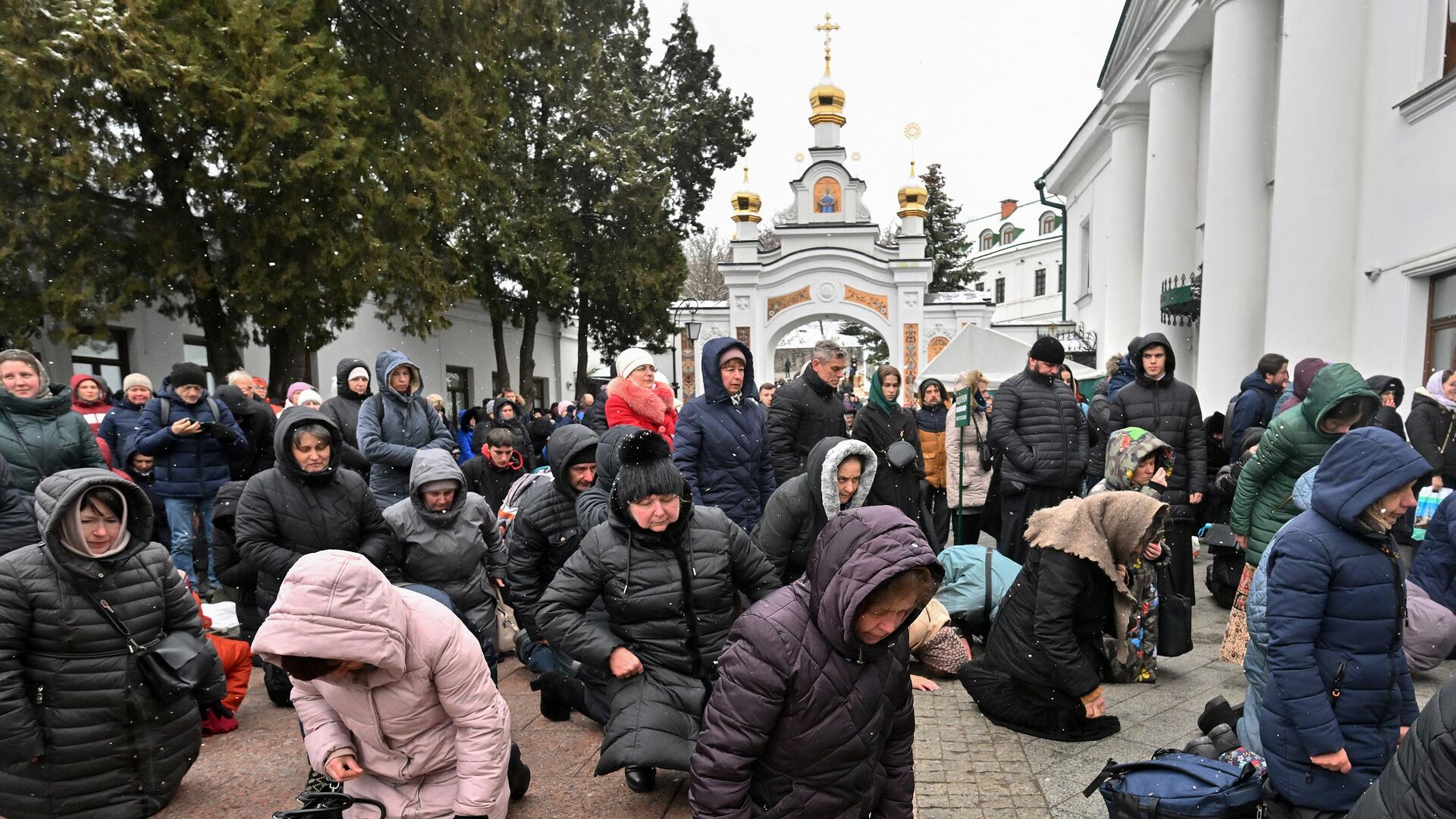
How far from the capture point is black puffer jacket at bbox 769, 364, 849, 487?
5625 mm

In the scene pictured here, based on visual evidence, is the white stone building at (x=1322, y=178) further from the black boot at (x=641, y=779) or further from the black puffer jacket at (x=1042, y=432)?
the black boot at (x=641, y=779)

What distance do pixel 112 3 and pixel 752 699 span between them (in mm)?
11768

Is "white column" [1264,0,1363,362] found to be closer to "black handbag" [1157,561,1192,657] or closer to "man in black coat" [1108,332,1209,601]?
"man in black coat" [1108,332,1209,601]

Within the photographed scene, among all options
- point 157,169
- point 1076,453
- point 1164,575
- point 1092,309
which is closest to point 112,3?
point 157,169

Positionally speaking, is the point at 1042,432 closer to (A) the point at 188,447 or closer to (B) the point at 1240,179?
(A) the point at 188,447

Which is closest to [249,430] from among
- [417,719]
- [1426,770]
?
[417,719]

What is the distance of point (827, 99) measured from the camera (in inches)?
1384

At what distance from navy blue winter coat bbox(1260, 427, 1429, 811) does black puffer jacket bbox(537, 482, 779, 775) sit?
2.00 meters

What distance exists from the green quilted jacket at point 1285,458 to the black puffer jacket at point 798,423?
2.48 meters

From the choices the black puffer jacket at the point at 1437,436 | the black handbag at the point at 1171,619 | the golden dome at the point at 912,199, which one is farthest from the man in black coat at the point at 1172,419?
the golden dome at the point at 912,199

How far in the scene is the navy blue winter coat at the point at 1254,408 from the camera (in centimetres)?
689

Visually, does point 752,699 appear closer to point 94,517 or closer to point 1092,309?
point 94,517

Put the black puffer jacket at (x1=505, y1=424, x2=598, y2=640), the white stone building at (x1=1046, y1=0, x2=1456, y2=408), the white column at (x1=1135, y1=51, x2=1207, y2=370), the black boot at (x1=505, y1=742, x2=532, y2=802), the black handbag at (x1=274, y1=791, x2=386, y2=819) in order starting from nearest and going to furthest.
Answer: the black handbag at (x1=274, y1=791, x2=386, y2=819) → the black boot at (x1=505, y1=742, x2=532, y2=802) → the black puffer jacket at (x1=505, y1=424, x2=598, y2=640) → the white stone building at (x1=1046, y1=0, x2=1456, y2=408) → the white column at (x1=1135, y1=51, x2=1207, y2=370)

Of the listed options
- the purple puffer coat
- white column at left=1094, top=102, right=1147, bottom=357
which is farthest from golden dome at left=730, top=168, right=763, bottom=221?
the purple puffer coat
